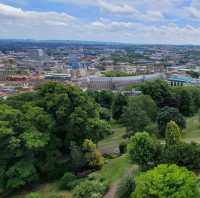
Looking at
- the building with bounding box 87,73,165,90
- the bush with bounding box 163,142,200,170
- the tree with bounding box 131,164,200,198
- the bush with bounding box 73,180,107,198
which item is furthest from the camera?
the building with bounding box 87,73,165,90

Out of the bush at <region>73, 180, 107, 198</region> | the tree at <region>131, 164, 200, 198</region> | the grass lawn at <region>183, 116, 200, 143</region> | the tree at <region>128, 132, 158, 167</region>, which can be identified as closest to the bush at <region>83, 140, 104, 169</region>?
the tree at <region>128, 132, 158, 167</region>

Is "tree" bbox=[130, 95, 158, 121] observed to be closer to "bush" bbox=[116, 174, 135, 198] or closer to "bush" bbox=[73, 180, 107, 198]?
"bush" bbox=[73, 180, 107, 198]

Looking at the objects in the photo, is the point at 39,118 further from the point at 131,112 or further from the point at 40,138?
the point at 131,112

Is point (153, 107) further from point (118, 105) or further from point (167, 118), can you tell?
point (167, 118)

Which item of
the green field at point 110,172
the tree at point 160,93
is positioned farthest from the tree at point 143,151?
the tree at point 160,93

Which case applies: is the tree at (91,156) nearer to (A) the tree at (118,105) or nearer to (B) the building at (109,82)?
(A) the tree at (118,105)

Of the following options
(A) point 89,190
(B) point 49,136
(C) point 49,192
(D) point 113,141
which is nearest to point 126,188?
(A) point 89,190

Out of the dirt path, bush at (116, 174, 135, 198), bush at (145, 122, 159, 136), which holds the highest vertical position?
bush at (116, 174, 135, 198)
